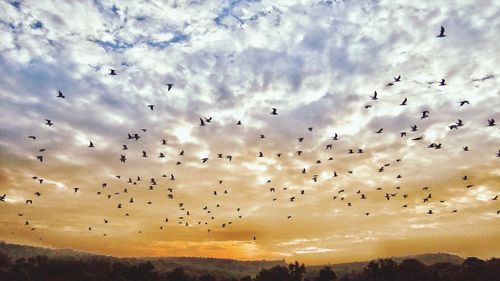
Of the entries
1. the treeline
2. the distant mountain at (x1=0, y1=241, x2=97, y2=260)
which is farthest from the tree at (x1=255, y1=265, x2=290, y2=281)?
Result: the distant mountain at (x1=0, y1=241, x2=97, y2=260)

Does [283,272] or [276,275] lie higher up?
[283,272]

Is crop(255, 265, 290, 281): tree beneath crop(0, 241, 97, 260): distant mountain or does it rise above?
beneath

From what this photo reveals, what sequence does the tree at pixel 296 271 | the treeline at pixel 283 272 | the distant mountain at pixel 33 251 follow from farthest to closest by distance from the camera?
the distant mountain at pixel 33 251, the tree at pixel 296 271, the treeline at pixel 283 272

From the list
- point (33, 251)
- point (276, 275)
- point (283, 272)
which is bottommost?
point (276, 275)

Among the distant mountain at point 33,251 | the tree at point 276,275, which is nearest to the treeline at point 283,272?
the tree at point 276,275

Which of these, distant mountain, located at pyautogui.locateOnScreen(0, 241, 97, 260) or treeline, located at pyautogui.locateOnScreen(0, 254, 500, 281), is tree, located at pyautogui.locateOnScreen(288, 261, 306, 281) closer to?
treeline, located at pyautogui.locateOnScreen(0, 254, 500, 281)

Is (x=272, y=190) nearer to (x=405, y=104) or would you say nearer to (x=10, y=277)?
(x=405, y=104)

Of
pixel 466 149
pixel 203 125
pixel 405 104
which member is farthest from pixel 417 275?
pixel 203 125

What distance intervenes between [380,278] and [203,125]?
2276cm

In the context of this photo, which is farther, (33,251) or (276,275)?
(33,251)

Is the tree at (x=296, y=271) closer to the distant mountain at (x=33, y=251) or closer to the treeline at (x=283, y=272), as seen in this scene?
the treeline at (x=283, y=272)

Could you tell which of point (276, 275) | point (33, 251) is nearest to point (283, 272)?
point (276, 275)

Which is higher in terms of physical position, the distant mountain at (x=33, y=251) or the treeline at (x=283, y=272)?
the distant mountain at (x=33, y=251)

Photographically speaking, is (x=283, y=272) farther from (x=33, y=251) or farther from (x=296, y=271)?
(x=33, y=251)
